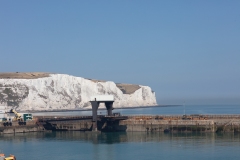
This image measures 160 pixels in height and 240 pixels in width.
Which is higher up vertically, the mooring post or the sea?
the mooring post

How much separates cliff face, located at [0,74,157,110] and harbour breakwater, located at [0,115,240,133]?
53353 millimetres

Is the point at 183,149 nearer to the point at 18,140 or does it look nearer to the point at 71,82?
the point at 18,140

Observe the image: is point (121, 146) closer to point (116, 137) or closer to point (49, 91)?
point (116, 137)

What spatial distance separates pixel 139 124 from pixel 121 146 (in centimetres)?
1406

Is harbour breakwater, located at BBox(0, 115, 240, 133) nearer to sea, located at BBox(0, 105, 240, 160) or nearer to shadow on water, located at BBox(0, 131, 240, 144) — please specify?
shadow on water, located at BBox(0, 131, 240, 144)

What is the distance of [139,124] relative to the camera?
6191 centimetres

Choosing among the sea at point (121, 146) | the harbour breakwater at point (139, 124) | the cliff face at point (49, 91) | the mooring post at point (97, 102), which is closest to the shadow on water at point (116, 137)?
the sea at point (121, 146)

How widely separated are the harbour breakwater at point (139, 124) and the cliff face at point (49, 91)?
175 feet

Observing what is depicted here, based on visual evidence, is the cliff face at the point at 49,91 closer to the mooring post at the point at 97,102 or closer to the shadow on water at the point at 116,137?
the mooring post at the point at 97,102

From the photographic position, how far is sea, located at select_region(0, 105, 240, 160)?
41.3m

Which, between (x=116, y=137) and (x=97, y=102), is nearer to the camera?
(x=116, y=137)

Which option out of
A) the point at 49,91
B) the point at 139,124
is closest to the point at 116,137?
the point at 139,124

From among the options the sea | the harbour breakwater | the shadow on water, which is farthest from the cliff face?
the sea

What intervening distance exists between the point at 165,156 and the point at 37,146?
15.2m
